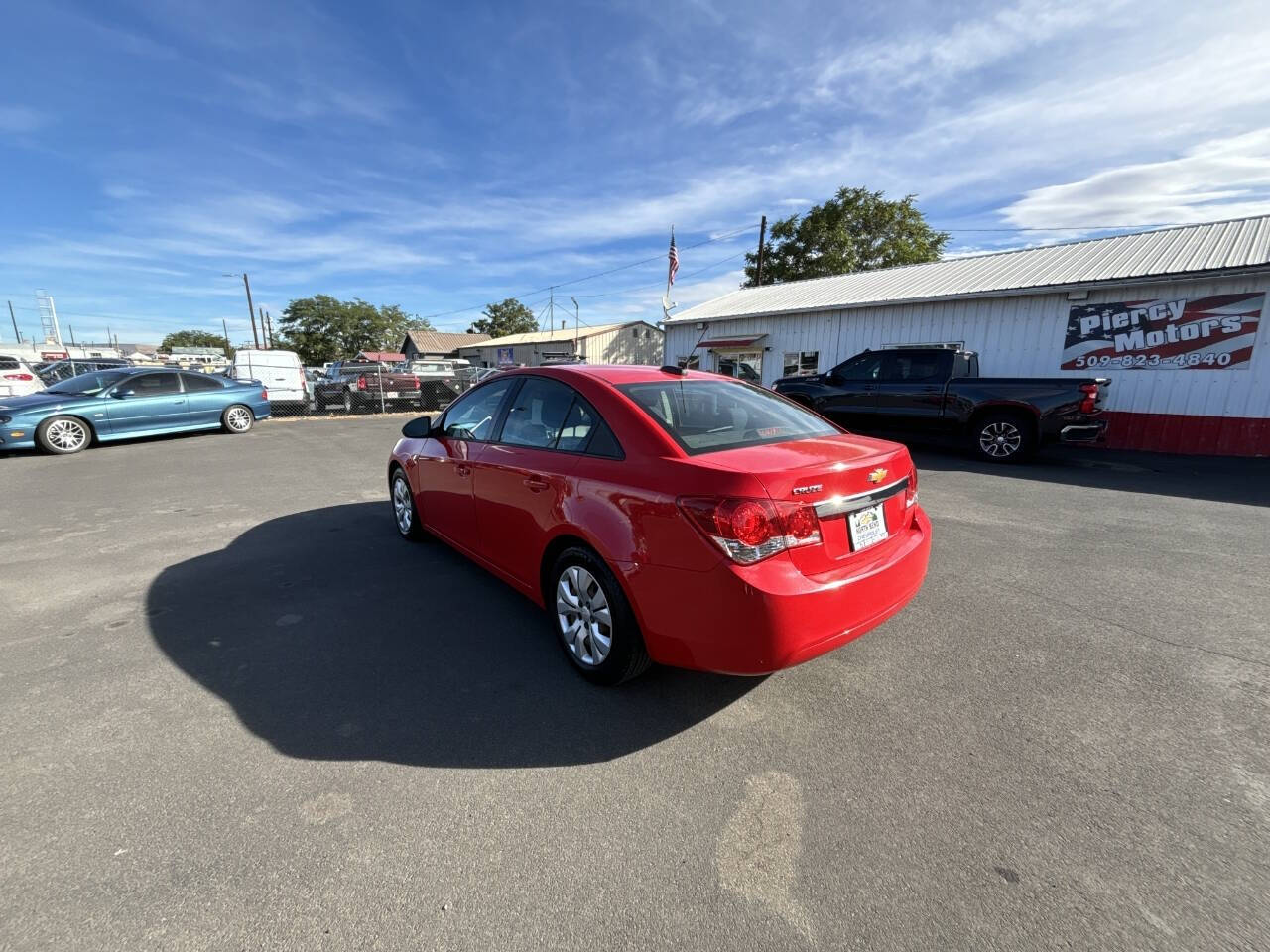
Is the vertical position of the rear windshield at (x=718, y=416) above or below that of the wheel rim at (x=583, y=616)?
above

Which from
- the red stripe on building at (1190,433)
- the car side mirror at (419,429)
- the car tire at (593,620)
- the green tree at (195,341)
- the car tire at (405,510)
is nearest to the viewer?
the car tire at (593,620)

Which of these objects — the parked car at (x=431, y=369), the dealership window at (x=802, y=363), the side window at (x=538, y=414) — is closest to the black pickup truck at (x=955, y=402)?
the dealership window at (x=802, y=363)

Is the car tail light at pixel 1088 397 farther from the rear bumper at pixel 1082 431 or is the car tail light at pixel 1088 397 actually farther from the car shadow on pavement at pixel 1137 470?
the car shadow on pavement at pixel 1137 470

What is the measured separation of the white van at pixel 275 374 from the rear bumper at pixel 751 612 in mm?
17283

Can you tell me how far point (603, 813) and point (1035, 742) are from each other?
181 cm

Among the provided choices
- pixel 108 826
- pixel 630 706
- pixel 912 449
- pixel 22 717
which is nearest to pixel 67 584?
pixel 22 717

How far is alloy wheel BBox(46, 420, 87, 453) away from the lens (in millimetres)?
9102

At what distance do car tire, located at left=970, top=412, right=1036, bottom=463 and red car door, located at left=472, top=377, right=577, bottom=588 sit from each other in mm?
8234

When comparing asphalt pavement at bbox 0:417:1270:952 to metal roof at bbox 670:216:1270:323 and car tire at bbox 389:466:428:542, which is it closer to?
car tire at bbox 389:466:428:542

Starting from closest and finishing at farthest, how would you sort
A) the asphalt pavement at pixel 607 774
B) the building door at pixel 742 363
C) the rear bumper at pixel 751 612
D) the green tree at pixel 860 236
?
the asphalt pavement at pixel 607 774
the rear bumper at pixel 751 612
the building door at pixel 742 363
the green tree at pixel 860 236

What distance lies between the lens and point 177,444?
10.4 meters

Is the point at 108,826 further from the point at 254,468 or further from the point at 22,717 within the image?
the point at 254,468

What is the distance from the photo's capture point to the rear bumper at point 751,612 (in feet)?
6.91

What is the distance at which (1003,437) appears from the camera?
873cm
